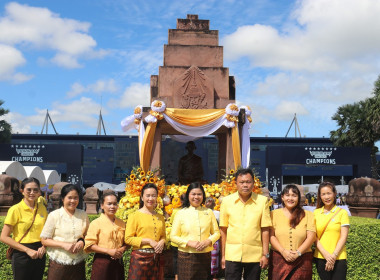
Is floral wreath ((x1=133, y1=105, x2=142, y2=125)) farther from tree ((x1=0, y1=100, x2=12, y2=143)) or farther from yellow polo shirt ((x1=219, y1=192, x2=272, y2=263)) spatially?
tree ((x1=0, y1=100, x2=12, y2=143))

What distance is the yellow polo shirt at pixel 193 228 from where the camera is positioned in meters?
4.54

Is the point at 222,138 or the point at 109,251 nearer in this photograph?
the point at 109,251

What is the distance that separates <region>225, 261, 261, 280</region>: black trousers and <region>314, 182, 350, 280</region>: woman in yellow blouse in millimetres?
754

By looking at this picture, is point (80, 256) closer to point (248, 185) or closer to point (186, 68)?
point (248, 185)

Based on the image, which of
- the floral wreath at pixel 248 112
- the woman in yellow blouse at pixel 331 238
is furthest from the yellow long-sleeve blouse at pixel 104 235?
the floral wreath at pixel 248 112

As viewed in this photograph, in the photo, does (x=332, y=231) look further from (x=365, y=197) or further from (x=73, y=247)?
(x=365, y=197)

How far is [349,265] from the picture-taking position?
6664 mm

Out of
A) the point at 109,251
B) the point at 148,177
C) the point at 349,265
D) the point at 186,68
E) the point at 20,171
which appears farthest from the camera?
the point at 20,171

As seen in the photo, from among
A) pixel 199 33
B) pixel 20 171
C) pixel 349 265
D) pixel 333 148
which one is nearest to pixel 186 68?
pixel 199 33

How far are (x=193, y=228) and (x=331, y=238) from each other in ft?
5.12

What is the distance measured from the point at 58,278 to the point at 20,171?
1623 cm

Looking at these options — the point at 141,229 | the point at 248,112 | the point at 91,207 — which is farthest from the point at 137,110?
the point at 141,229

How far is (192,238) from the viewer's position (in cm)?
454

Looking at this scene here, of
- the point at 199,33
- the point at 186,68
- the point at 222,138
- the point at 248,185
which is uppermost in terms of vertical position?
the point at 199,33
